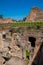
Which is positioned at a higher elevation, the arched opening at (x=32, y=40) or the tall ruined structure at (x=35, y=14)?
the tall ruined structure at (x=35, y=14)

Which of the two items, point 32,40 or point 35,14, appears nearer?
point 32,40

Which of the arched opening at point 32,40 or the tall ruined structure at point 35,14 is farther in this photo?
the tall ruined structure at point 35,14

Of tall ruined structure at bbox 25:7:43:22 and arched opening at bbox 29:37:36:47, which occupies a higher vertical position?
tall ruined structure at bbox 25:7:43:22

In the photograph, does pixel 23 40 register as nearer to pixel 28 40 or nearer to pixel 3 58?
pixel 28 40

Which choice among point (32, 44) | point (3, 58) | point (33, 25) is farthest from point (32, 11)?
point (3, 58)

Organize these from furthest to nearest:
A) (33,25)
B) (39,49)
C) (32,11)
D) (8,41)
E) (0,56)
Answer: (32,11), (33,25), (8,41), (39,49), (0,56)

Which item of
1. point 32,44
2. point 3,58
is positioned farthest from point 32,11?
point 3,58

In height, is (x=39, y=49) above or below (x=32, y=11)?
below

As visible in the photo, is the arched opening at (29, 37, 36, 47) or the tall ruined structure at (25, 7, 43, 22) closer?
the arched opening at (29, 37, 36, 47)

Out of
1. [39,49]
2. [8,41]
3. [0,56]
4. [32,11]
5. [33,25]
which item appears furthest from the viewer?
[32,11]

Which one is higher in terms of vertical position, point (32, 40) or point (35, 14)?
point (35, 14)

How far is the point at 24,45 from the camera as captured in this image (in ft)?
51.3

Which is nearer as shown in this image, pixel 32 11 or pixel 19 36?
pixel 19 36

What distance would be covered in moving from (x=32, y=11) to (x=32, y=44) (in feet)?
26.5
